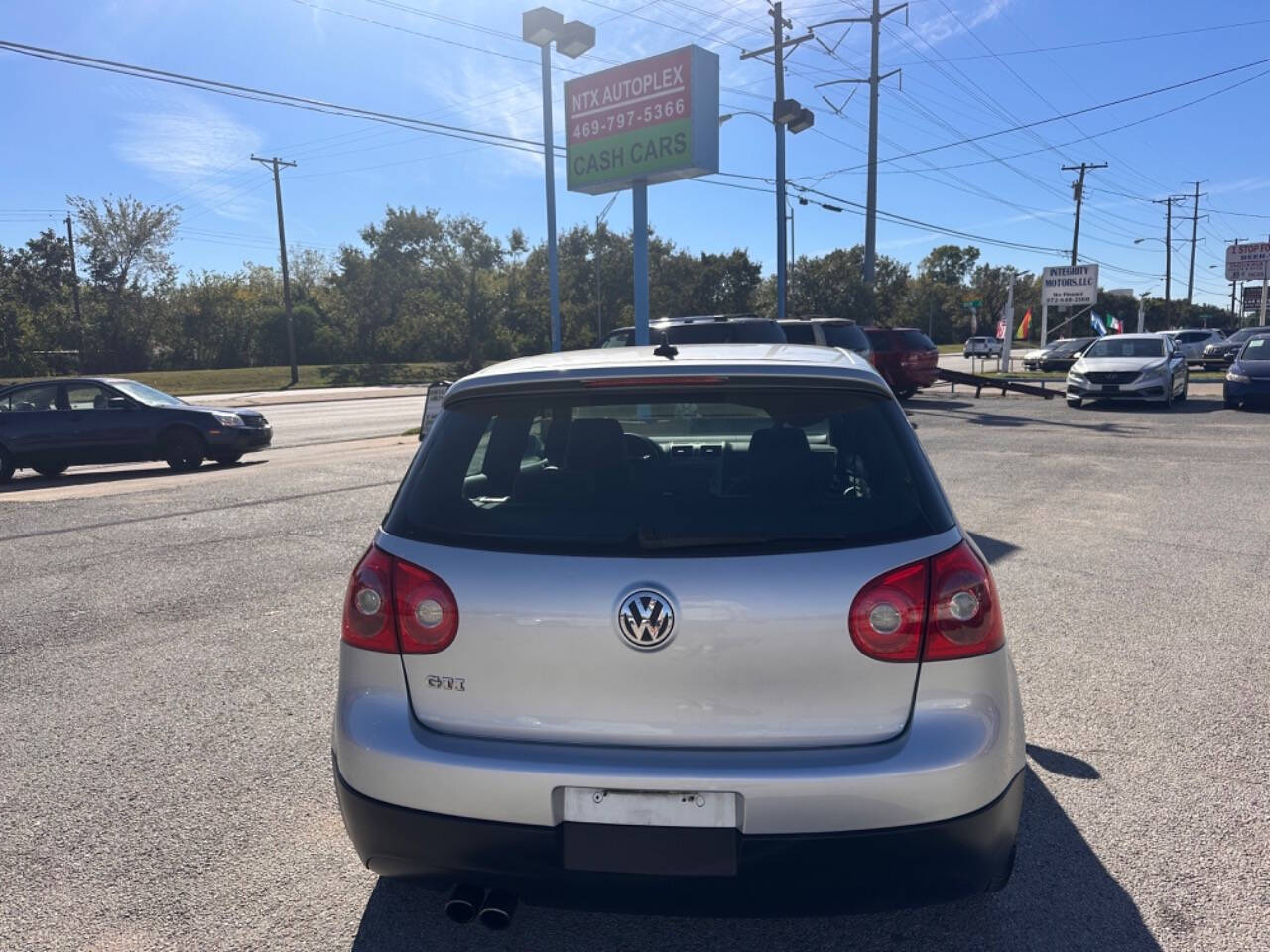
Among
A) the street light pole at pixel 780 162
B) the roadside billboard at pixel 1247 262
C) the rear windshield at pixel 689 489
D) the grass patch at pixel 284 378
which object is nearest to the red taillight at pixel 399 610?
the rear windshield at pixel 689 489

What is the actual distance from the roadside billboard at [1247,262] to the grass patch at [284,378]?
4769 cm

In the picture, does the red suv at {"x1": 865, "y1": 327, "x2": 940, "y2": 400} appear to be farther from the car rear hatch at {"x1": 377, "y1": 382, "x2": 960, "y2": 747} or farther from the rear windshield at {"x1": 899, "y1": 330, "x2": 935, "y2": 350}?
the car rear hatch at {"x1": 377, "y1": 382, "x2": 960, "y2": 747}

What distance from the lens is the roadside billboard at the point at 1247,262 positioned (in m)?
55.2

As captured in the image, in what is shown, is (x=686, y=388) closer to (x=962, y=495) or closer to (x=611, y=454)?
(x=611, y=454)

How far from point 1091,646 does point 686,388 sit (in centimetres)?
386

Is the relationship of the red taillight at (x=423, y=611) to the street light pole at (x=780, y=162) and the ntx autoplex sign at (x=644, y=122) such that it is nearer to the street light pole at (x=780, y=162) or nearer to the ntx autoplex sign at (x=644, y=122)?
the ntx autoplex sign at (x=644, y=122)

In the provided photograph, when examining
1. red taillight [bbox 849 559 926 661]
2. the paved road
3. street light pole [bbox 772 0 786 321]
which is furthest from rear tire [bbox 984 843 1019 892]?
street light pole [bbox 772 0 786 321]

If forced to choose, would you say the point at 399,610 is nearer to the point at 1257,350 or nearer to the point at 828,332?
the point at 828,332

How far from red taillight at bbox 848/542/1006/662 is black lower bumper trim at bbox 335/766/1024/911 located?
1.30ft

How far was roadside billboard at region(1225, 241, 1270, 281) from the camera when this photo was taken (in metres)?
55.2

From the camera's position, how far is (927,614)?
223 centimetres

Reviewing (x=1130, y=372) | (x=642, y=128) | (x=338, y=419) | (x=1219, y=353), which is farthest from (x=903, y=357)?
(x=1219, y=353)

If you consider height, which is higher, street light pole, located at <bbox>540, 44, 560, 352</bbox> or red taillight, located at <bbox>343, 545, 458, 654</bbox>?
street light pole, located at <bbox>540, 44, 560, 352</bbox>

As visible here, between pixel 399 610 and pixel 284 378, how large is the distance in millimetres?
50505
